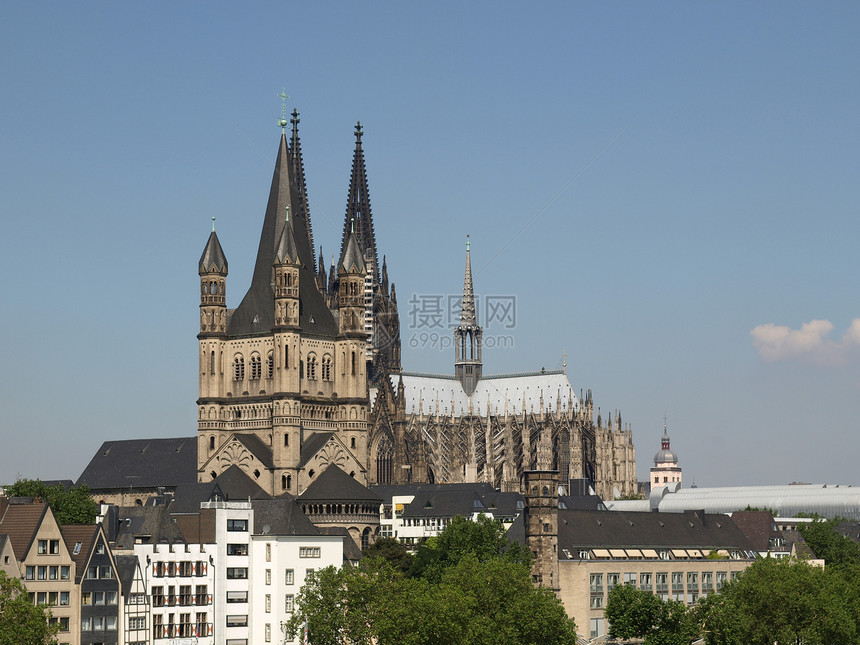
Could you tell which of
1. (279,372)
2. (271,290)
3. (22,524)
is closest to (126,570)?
(22,524)

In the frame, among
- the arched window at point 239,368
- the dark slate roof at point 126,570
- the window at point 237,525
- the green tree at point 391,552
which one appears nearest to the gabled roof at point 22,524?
the dark slate roof at point 126,570

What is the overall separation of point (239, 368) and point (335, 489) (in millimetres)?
18116

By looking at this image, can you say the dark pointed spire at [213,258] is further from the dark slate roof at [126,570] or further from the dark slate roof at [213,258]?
the dark slate roof at [126,570]

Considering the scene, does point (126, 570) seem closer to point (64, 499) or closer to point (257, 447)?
point (64, 499)

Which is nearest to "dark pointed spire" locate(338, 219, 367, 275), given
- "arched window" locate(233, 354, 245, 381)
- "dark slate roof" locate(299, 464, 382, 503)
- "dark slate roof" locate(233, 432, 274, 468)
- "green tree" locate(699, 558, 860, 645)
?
"arched window" locate(233, 354, 245, 381)

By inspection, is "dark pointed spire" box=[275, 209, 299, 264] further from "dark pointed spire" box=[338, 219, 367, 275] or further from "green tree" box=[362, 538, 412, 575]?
"green tree" box=[362, 538, 412, 575]

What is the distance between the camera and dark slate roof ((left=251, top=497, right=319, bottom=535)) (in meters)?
151

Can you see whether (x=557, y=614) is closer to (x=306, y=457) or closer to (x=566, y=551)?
(x=566, y=551)

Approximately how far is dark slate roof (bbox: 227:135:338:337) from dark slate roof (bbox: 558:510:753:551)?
36.9 meters

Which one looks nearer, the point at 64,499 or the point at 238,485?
the point at 64,499

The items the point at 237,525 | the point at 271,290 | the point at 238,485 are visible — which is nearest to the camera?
the point at 237,525

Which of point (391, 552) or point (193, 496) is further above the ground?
point (193, 496)

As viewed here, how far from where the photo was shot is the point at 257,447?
18788cm

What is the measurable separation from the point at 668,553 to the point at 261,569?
4600 cm
